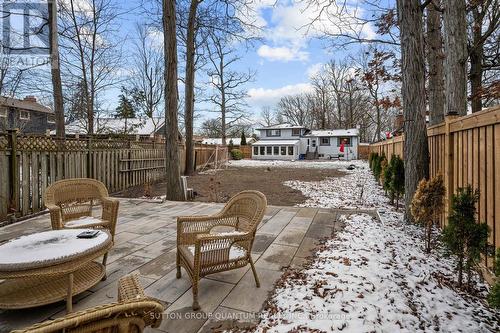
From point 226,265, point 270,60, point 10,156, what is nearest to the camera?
point 226,265

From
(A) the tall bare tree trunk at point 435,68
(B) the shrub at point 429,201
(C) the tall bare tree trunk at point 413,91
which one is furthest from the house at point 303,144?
(B) the shrub at point 429,201

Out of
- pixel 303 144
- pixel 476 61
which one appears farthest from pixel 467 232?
pixel 303 144

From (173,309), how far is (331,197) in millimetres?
6370

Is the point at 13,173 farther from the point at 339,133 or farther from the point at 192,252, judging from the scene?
the point at 339,133

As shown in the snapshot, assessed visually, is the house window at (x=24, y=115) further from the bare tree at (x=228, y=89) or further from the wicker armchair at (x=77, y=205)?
the wicker armchair at (x=77, y=205)

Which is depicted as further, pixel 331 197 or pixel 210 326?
pixel 331 197

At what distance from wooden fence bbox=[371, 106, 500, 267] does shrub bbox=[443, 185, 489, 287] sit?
5.5 inches

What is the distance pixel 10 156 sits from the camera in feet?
15.2

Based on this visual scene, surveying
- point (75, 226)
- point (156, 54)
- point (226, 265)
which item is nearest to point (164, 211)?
point (75, 226)

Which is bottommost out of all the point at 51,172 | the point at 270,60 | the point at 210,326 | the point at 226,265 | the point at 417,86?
the point at 210,326

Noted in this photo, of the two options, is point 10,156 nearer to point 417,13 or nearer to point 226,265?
point 226,265

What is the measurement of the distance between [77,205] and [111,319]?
321cm

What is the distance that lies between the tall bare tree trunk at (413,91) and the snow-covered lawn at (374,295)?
4.59 feet

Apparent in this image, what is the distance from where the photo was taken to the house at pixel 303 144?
3134 cm
